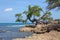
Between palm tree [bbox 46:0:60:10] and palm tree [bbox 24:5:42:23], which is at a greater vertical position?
palm tree [bbox 46:0:60:10]

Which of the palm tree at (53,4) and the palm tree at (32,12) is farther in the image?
the palm tree at (32,12)

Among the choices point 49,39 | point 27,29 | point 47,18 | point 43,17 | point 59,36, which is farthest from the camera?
point 47,18

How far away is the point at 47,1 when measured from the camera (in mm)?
47969

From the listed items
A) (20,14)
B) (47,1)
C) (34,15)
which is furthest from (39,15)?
(47,1)

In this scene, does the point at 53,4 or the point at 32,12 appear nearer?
the point at 53,4

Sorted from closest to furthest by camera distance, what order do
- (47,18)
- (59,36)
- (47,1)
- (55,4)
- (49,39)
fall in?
1. (49,39)
2. (59,36)
3. (55,4)
4. (47,1)
5. (47,18)

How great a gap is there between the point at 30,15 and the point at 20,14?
16.9 ft

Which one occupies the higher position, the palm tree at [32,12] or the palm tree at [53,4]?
the palm tree at [53,4]

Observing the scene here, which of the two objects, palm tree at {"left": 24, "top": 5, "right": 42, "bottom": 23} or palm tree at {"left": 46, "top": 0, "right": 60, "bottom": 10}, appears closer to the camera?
palm tree at {"left": 46, "top": 0, "right": 60, "bottom": 10}

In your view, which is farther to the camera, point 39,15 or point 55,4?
point 39,15

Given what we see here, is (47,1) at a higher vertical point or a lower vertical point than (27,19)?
higher

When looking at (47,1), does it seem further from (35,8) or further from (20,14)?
(20,14)

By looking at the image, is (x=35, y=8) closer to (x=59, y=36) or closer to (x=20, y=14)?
(x=20, y=14)

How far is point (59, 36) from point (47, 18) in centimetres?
4142
